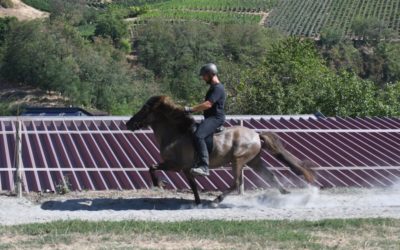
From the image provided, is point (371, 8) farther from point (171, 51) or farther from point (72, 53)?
point (72, 53)

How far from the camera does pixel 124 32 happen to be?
92.1 metres

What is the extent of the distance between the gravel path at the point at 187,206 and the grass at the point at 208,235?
86cm

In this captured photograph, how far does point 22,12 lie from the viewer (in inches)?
4291

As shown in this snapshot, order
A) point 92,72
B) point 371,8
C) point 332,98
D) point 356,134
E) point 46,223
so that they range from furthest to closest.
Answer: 1. point 371,8
2. point 92,72
3. point 332,98
4. point 356,134
5. point 46,223

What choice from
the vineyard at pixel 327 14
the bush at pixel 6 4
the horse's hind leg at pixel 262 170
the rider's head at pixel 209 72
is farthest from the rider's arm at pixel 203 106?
the bush at pixel 6 4

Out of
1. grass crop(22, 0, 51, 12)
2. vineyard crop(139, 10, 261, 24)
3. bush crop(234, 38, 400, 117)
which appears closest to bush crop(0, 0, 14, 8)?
grass crop(22, 0, 51, 12)

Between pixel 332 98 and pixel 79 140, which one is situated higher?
pixel 79 140

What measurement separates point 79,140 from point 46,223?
6.19m

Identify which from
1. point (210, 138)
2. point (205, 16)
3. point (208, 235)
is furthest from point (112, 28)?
point (208, 235)

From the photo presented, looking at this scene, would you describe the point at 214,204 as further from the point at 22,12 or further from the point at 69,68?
the point at 22,12

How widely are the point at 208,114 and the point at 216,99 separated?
1.01 ft

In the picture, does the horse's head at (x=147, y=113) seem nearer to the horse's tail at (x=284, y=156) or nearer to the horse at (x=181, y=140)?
the horse at (x=181, y=140)

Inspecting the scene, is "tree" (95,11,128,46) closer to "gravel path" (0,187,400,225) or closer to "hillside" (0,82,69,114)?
"hillside" (0,82,69,114)

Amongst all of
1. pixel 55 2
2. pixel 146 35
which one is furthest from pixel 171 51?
pixel 55 2
